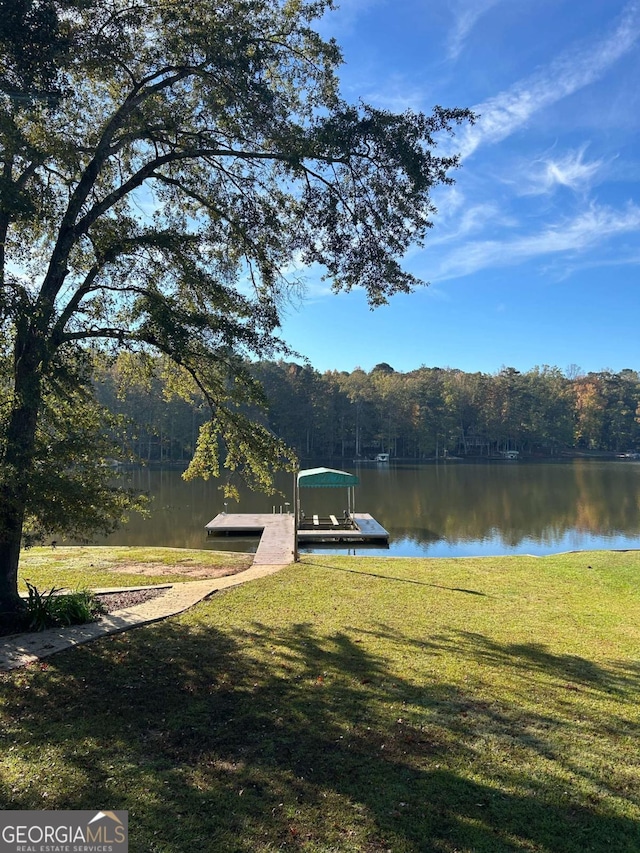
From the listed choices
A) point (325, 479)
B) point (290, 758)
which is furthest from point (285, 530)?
point (290, 758)

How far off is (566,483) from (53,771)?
40041 millimetres

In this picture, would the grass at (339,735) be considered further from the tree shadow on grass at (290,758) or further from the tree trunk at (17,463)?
the tree trunk at (17,463)

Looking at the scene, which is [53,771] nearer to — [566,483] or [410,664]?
[410,664]

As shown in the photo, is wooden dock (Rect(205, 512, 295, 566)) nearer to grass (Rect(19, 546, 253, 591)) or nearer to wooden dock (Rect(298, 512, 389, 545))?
wooden dock (Rect(298, 512, 389, 545))

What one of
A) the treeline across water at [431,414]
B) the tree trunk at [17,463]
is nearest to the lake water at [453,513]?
the tree trunk at [17,463]

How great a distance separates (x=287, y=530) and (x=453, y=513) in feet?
30.1

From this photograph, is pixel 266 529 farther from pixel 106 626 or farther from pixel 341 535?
pixel 106 626

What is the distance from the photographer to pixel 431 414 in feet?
215

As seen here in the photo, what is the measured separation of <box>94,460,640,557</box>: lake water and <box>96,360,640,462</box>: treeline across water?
720 inches

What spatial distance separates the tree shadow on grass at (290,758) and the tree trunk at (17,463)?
1501 mm

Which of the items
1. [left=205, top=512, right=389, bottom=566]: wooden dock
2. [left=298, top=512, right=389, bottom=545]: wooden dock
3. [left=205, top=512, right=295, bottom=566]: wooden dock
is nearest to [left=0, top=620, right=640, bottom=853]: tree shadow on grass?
[left=205, top=512, right=295, bottom=566]: wooden dock

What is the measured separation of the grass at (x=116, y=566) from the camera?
8.92 meters

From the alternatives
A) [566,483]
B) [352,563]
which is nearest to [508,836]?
[352,563]

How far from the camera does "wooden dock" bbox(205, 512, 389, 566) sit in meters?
16.2
